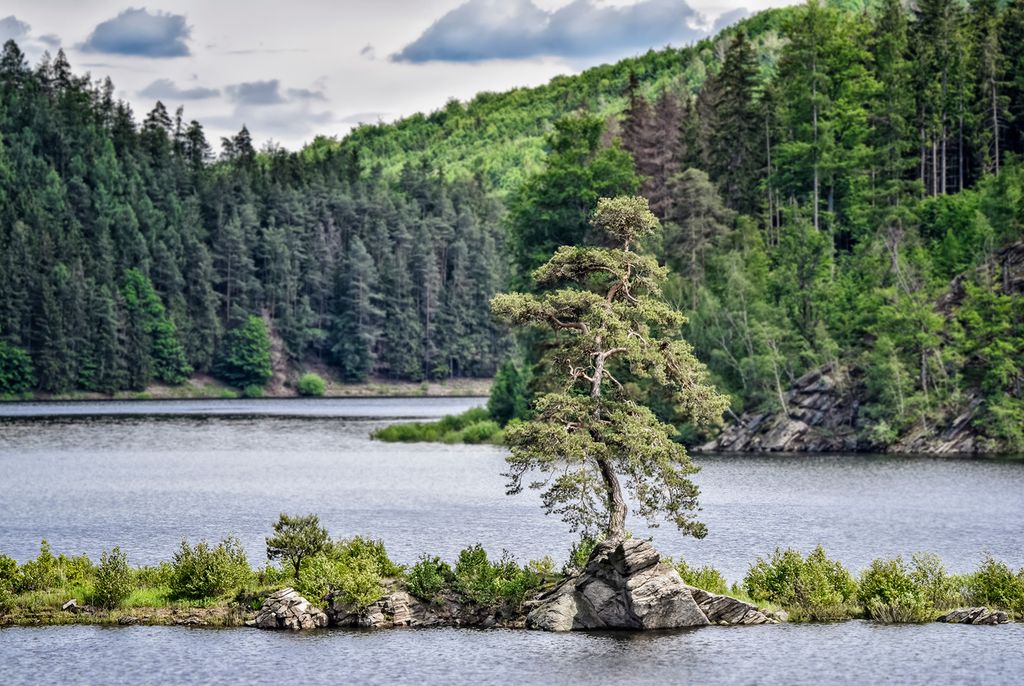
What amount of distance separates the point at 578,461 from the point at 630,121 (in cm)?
9672

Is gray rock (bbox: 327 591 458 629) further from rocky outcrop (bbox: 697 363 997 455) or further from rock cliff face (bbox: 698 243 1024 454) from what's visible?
rock cliff face (bbox: 698 243 1024 454)

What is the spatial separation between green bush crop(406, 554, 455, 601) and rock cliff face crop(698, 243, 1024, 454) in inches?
2417

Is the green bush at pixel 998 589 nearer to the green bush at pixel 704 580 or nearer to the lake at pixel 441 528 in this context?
the lake at pixel 441 528

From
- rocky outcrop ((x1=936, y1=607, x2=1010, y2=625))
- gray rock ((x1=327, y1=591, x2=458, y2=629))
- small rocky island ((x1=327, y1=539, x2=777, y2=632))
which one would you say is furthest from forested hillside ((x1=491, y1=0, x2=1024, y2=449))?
gray rock ((x1=327, y1=591, x2=458, y2=629))

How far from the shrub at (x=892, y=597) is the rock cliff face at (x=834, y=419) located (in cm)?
5599

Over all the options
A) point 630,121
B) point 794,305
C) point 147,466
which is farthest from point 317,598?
point 630,121

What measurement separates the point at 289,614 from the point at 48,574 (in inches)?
326

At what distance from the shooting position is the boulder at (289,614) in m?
37.5

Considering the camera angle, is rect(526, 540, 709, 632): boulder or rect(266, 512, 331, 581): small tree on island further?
rect(266, 512, 331, 581): small tree on island

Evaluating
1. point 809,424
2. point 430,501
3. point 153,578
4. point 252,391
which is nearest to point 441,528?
point 430,501

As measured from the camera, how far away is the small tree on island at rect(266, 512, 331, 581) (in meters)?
39.8

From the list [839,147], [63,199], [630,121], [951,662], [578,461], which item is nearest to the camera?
[951,662]

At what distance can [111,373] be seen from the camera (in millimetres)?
177250

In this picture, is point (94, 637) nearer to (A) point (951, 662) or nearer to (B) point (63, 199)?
(A) point (951, 662)
